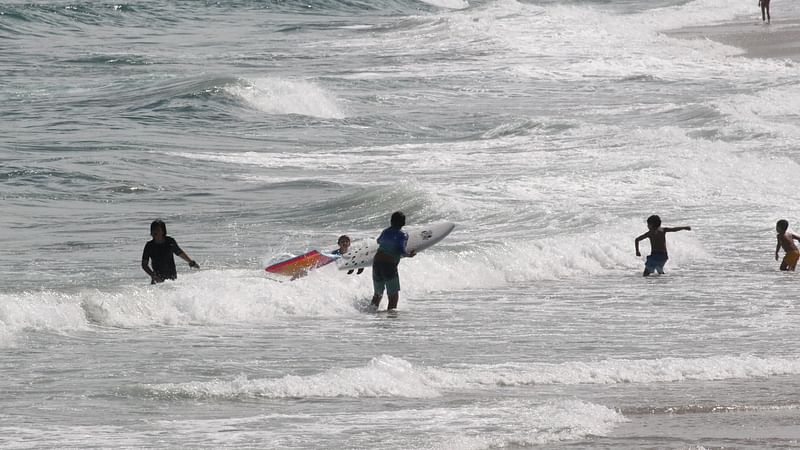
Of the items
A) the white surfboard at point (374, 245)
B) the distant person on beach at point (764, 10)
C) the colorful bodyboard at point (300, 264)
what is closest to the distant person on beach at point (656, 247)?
the white surfboard at point (374, 245)

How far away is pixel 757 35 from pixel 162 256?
117 ft

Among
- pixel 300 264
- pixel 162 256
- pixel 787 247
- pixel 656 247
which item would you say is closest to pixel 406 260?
pixel 300 264

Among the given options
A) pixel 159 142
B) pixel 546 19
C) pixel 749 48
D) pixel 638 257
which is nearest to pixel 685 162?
pixel 638 257

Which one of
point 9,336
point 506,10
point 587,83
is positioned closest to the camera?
point 9,336

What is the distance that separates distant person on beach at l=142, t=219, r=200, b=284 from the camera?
44.8 ft

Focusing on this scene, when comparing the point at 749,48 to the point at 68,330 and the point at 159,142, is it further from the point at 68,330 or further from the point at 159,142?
the point at 68,330

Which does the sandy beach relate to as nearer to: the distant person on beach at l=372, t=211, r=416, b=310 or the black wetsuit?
the distant person on beach at l=372, t=211, r=416, b=310

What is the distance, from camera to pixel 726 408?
10.1 meters

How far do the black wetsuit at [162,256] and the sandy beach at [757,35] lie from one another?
95.6ft

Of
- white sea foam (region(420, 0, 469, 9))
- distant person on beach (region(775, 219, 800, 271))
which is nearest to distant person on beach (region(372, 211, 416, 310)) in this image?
distant person on beach (region(775, 219, 800, 271))

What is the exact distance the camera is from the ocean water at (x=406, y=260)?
997 centimetres

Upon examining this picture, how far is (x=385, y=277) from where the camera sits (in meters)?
14.4

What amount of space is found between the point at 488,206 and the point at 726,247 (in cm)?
369

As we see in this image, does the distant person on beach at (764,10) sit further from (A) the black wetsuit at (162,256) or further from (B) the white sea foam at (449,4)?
(A) the black wetsuit at (162,256)
